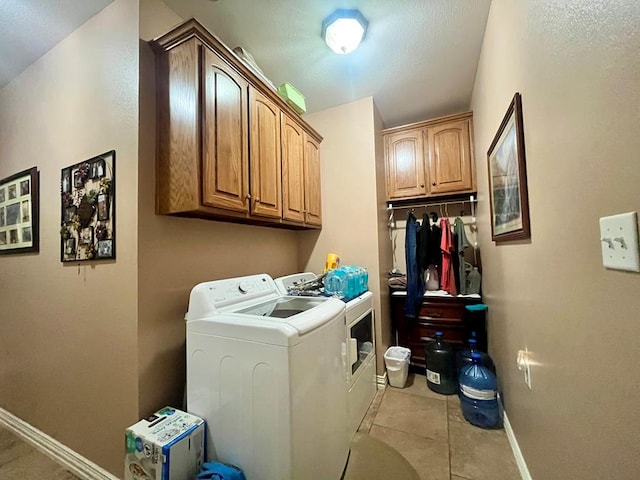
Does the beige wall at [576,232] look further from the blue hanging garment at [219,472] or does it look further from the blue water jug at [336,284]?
the blue hanging garment at [219,472]

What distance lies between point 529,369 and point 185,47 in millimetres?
2362

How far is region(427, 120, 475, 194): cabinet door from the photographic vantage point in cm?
256

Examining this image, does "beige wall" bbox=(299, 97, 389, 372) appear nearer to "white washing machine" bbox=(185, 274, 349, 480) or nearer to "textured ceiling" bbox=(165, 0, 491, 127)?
"textured ceiling" bbox=(165, 0, 491, 127)

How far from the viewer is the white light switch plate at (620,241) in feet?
1.80

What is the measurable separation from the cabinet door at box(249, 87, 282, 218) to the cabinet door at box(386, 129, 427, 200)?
4.60 ft

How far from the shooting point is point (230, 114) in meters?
1.52

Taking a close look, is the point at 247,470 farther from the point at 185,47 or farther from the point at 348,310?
the point at 185,47

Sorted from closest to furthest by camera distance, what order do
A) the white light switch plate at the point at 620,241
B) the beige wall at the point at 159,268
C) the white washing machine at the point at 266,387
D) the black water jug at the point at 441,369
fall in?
1. the white light switch plate at the point at 620,241
2. the white washing machine at the point at 266,387
3. the beige wall at the point at 159,268
4. the black water jug at the point at 441,369

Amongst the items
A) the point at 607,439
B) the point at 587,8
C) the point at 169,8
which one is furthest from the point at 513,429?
the point at 169,8

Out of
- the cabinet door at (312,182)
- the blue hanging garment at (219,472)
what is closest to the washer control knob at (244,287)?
the blue hanging garment at (219,472)

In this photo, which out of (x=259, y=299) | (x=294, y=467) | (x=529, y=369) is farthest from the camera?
(x=259, y=299)

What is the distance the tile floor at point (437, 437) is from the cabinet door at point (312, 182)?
167 cm

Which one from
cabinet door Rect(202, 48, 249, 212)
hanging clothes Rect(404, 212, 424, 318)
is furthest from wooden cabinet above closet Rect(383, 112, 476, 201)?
cabinet door Rect(202, 48, 249, 212)

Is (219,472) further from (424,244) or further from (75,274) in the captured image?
(424,244)
